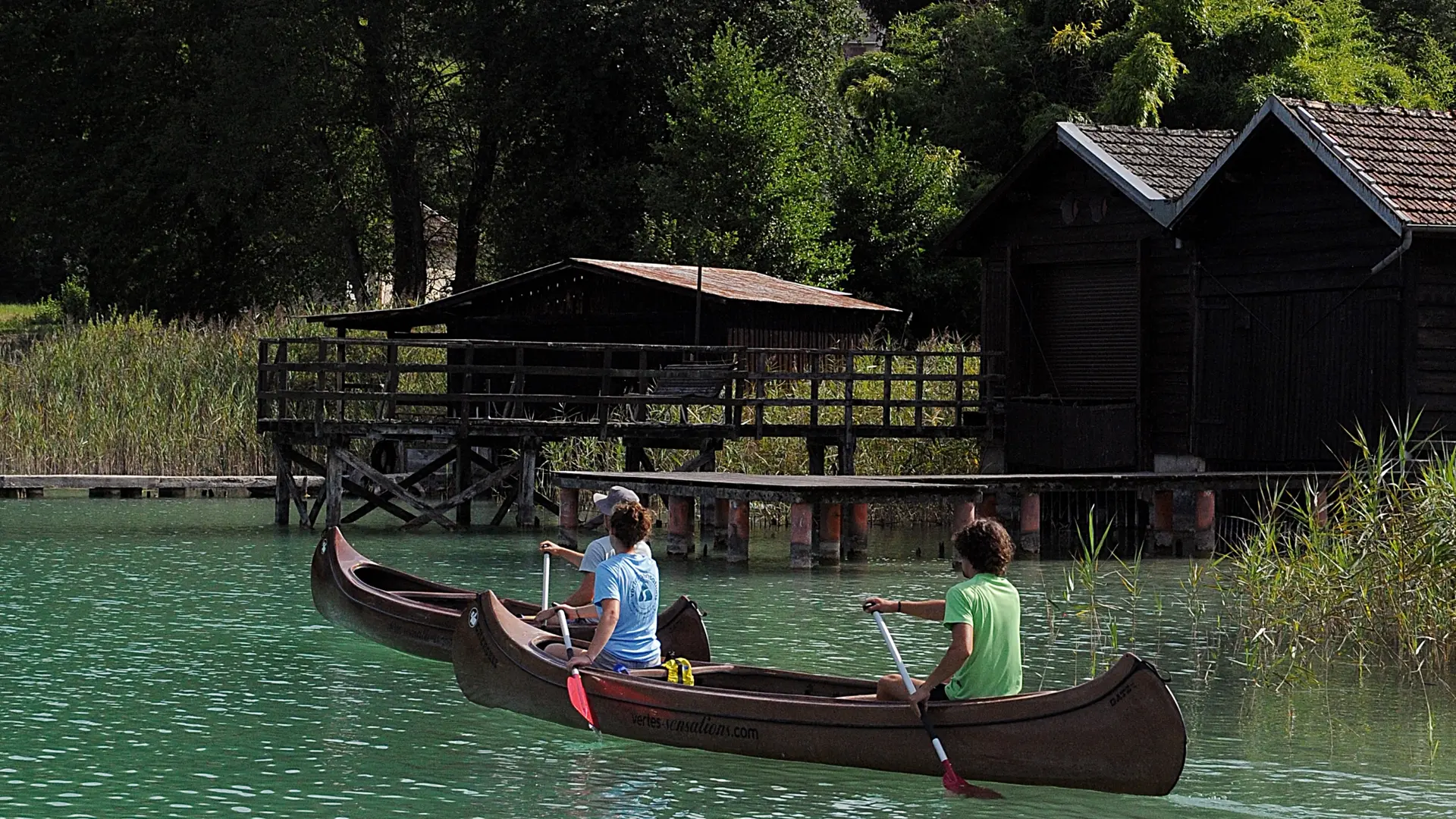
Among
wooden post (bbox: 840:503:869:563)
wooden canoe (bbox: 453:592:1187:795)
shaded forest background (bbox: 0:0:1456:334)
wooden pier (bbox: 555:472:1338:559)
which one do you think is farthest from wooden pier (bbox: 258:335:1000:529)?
wooden canoe (bbox: 453:592:1187:795)

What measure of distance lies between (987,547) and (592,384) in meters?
24.5

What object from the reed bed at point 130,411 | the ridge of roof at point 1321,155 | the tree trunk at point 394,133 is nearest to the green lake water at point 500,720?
the ridge of roof at point 1321,155

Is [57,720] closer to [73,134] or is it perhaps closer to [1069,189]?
[1069,189]

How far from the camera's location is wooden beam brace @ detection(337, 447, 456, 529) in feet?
90.4

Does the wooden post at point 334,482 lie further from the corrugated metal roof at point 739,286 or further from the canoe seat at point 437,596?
the canoe seat at point 437,596

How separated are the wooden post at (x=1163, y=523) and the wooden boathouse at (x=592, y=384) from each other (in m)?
3.94

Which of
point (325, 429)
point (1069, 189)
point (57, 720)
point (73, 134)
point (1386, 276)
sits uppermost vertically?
point (73, 134)

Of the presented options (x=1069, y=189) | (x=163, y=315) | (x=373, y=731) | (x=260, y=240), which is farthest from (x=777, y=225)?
(x=373, y=731)

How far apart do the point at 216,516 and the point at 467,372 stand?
219 inches

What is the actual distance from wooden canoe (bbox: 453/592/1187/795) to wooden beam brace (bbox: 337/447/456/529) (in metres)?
14.6

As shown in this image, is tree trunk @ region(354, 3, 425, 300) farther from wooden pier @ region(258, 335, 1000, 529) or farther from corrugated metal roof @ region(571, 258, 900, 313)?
wooden pier @ region(258, 335, 1000, 529)

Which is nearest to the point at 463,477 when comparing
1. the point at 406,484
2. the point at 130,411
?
the point at 406,484

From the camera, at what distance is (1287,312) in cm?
2409

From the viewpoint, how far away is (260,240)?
169ft
